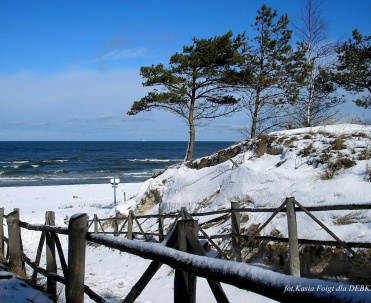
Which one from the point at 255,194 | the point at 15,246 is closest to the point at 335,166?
the point at 255,194

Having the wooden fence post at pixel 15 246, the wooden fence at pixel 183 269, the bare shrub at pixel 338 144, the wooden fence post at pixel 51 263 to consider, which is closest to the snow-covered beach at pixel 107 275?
the wooden fence post at pixel 51 263

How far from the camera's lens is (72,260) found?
10.9ft

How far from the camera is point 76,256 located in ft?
10.8

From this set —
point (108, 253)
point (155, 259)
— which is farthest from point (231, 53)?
point (155, 259)

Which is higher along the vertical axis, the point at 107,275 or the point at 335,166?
the point at 335,166

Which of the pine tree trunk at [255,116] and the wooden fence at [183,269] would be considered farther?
the pine tree trunk at [255,116]

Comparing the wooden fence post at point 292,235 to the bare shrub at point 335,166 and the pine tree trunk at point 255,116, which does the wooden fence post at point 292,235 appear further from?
the pine tree trunk at point 255,116

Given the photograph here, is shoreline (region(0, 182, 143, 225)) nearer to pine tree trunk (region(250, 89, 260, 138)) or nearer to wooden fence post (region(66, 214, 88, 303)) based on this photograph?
pine tree trunk (region(250, 89, 260, 138))

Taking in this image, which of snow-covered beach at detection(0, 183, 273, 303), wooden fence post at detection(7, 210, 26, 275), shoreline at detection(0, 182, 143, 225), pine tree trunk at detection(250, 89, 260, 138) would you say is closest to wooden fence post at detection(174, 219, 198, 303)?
snow-covered beach at detection(0, 183, 273, 303)

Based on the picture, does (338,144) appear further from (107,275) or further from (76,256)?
(76,256)

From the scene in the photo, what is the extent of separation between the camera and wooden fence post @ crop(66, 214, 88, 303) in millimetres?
3264

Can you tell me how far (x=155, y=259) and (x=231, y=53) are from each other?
57.0 feet

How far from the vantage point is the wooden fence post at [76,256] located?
3264 mm

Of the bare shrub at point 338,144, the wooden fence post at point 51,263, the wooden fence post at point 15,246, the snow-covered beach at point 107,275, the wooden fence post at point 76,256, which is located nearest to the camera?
the wooden fence post at point 76,256
